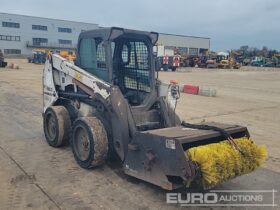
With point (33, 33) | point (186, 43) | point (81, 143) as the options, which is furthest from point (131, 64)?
point (186, 43)

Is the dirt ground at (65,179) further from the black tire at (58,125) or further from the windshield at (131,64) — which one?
the windshield at (131,64)

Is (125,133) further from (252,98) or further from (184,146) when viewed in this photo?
(252,98)

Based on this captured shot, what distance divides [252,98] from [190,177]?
12.5 meters

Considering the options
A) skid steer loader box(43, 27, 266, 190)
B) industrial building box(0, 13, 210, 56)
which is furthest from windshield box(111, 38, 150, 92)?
industrial building box(0, 13, 210, 56)

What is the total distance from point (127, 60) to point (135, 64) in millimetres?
164

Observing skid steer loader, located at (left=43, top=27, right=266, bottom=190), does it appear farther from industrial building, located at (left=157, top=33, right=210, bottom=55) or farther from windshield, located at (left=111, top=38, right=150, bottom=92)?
industrial building, located at (left=157, top=33, right=210, bottom=55)

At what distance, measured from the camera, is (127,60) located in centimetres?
629

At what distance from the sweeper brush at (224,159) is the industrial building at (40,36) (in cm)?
6757

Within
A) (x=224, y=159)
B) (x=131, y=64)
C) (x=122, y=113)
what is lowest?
(x=224, y=159)

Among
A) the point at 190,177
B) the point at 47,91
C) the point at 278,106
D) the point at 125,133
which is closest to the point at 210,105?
the point at 278,106

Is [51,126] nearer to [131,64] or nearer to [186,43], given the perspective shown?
[131,64]

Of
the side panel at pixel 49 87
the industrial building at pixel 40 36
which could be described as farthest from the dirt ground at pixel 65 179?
the industrial building at pixel 40 36

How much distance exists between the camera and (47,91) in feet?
23.6

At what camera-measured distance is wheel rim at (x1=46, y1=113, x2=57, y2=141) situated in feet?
22.0
